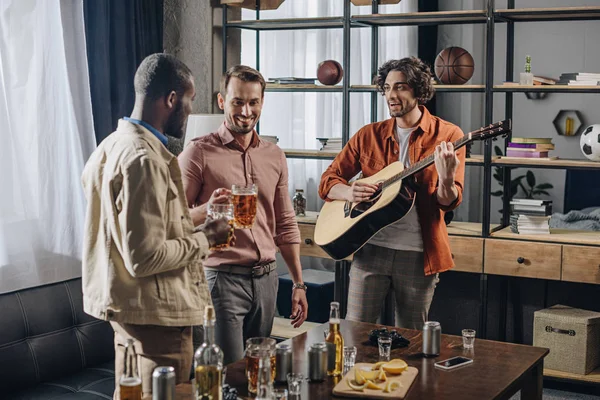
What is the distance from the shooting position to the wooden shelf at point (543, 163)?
3.99 m

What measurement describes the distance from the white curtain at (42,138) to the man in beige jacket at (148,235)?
4.77ft

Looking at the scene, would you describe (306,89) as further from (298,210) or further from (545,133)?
(545,133)

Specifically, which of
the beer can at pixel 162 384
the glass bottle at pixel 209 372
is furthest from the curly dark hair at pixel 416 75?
the beer can at pixel 162 384

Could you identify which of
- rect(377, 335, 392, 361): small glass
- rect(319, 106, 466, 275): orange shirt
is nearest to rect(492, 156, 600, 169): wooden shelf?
rect(319, 106, 466, 275): orange shirt

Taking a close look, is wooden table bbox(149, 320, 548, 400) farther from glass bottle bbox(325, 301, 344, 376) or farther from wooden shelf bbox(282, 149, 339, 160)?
wooden shelf bbox(282, 149, 339, 160)

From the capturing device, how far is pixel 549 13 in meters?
4.06

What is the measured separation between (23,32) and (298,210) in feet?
6.21

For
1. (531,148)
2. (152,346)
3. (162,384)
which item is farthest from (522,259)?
(162,384)

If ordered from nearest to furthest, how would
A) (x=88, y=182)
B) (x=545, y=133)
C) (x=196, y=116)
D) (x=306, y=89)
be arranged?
1. (x=88, y=182)
2. (x=196, y=116)
3. (x=306, y=89)
4. (x=545, y=133)

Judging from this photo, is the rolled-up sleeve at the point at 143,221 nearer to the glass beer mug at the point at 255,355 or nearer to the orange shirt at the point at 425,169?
the glass beer mug at the point at 255,355

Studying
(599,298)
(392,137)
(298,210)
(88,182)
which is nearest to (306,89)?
(298,210)

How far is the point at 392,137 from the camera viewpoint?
338 centimetres

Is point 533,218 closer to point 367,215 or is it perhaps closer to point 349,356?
point 367,215

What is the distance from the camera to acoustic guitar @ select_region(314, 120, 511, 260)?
10.4 ft
